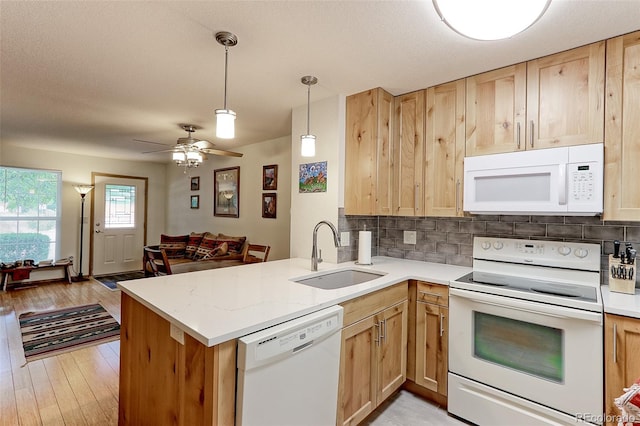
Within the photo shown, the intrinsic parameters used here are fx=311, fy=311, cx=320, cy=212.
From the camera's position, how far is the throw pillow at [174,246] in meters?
5.30

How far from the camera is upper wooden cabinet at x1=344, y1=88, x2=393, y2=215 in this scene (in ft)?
8.09

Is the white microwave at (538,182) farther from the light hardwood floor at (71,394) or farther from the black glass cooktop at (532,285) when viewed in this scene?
the light hardwood floor at (71,394)

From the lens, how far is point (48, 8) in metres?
1.51

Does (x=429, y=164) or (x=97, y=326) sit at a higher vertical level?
(x=429, y=164)

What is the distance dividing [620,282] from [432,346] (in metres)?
1.11

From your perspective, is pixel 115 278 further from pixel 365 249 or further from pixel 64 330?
pixel 365 249

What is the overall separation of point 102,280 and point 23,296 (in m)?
1.14

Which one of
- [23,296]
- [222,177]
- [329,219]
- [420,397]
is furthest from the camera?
[222,177]

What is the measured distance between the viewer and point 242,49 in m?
1.87

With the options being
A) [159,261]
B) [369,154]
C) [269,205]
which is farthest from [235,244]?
[369,154]

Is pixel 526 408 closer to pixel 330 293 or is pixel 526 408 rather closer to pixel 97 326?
pixel 330 293

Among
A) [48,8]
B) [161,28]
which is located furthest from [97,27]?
[161,28]

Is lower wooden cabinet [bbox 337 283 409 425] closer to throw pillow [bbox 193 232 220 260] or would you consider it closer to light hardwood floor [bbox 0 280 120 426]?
light hardwood floor [bbox 0 280 120 426]

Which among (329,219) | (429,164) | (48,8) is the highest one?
(48,8)
